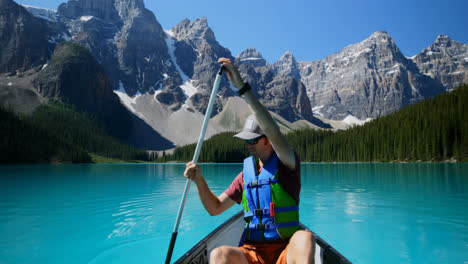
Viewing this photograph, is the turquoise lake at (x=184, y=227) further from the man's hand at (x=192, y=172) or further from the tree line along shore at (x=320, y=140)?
the tree line along shore at (x=320, y=140)

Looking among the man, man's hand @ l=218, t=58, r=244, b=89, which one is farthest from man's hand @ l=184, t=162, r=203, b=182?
man's hand @ l=218, t=58, r=244, b=89

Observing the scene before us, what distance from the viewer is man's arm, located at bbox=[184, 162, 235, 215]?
3.47 meters

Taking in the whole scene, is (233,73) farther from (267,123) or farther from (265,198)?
(265,198)

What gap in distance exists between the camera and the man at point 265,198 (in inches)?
115

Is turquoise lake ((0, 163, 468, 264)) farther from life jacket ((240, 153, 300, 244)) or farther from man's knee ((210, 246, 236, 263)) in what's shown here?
man's knee ((210, 246, 236, 263))

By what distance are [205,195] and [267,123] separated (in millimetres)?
1456

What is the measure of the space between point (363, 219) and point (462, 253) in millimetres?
4504

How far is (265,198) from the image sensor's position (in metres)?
3.36

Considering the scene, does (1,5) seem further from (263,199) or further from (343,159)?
(263,199)

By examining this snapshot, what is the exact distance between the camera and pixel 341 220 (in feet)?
41.5

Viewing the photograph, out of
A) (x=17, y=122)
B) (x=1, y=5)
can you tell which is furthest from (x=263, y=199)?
(x=1, y=5)

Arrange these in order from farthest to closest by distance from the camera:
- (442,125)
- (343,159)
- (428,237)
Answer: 1. (343,159)
2. (442,125)
3. (428,237)

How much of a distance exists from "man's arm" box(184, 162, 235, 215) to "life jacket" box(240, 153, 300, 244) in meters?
0.46

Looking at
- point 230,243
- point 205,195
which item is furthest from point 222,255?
point 230,243
